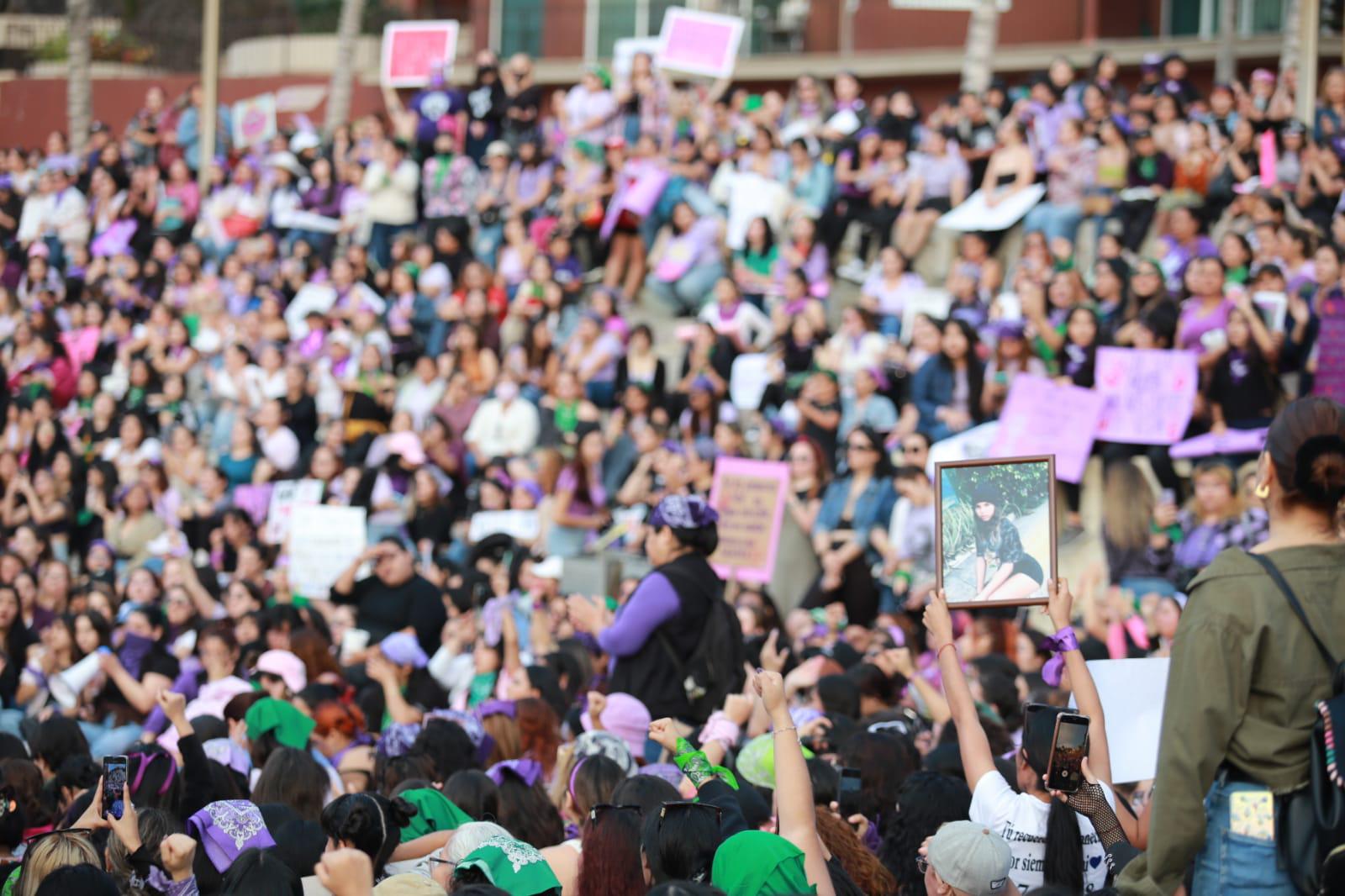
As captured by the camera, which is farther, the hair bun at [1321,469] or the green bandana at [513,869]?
the green bandana at [513,869]

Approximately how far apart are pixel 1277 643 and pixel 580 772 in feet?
8.61

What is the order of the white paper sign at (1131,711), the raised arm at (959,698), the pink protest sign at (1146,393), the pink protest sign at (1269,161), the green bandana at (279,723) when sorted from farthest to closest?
1. the pink protest sign at (1269,161)
2. the pink protest sign at (1146,393)
3. the green bandana at (279,723)
4. the white paper sign at (1131,711)
5. the raised arm at (959,698)

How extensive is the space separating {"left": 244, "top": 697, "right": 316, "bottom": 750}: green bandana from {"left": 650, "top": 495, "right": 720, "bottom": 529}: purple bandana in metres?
1.61

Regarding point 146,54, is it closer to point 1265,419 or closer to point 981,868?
point 1265,419

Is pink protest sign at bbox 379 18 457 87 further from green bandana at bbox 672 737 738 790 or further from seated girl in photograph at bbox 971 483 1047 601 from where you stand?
seated girl in photograph at bbox 971 483 1047 601

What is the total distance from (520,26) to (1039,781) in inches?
878

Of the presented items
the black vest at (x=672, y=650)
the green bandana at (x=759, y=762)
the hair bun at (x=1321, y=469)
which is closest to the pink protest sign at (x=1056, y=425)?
the black vest at (x=672, y=650)

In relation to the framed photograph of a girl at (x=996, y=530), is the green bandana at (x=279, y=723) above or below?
below

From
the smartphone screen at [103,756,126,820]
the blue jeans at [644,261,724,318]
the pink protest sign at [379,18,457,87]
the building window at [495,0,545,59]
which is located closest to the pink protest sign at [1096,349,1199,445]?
the blue jeans at [644,261,724,318]

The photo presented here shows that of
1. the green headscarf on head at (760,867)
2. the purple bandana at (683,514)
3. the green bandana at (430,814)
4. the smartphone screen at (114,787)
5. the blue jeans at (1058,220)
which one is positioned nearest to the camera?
the green headscarf on head at (760,867)

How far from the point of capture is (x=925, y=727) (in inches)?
287

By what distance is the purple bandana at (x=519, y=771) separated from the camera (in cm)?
599

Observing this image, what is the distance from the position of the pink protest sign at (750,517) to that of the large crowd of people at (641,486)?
268 millimetres

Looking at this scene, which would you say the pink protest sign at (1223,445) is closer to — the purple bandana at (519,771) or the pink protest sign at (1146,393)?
the pink protest sign at (1146,393)
